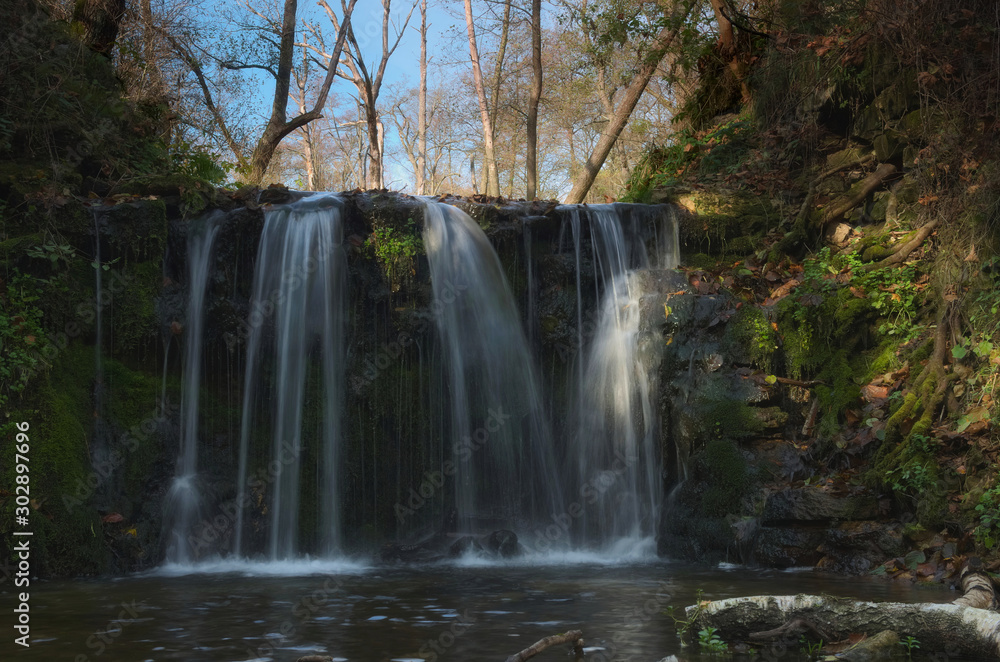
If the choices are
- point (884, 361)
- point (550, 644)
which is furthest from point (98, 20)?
point (550, 644)

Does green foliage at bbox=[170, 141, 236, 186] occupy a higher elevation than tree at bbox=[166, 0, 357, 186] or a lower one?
lower

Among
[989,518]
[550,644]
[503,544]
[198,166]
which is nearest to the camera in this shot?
[550,644]

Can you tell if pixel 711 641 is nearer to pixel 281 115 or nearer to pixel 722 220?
pixel 722 220

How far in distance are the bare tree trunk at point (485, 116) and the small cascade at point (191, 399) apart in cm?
1376

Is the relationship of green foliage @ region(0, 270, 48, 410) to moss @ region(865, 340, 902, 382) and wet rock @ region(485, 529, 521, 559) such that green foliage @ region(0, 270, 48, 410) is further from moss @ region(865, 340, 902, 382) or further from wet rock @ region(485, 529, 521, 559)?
moss @ region(865, 340, 902, 382)

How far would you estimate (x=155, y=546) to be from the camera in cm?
873

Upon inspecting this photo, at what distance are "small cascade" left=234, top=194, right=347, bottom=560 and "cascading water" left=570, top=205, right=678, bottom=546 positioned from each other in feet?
9.35

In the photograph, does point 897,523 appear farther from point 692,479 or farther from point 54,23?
point 54,23

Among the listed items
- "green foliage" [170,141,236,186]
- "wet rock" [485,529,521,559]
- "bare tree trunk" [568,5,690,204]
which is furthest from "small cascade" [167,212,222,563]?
"bare tree trunk" [568,5,690,204]

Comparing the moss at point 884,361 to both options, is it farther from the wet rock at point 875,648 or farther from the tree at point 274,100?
the tree at point 274,100

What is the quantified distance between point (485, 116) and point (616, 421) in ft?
54.5

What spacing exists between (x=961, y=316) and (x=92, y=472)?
887cm

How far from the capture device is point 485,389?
33.2 feet

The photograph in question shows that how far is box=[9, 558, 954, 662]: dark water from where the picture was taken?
4906 mm
